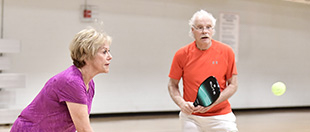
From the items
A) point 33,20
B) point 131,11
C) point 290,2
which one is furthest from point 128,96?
point 290,2

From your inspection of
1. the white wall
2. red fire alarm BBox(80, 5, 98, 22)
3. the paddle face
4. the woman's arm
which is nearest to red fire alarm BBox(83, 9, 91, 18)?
red fire alarm BBox(80, 5, 98, 22)

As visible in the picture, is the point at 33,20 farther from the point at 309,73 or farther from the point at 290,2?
the point at 309,73

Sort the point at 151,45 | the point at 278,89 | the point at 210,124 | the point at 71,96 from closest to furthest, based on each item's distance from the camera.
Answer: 1. the point at 71,96
2. the point at 210,124
3. the point at 278,89
4. the point at 151,45

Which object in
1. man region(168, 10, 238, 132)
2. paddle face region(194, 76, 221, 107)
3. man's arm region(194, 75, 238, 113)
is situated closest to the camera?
paddle face region(194, 76, 221, 107)

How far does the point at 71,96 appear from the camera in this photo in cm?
179

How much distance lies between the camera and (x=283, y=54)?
8.63m

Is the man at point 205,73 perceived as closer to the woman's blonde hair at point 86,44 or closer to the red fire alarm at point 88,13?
the woman's blonde hair at point 86,44

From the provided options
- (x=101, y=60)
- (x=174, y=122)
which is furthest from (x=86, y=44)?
(x=174, y=122)

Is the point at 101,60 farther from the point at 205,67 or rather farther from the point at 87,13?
the point at 87,13

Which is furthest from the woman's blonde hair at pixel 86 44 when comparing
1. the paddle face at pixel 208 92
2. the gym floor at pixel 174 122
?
the gym floor at pixel 174 122

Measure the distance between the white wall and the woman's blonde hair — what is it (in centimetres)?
450

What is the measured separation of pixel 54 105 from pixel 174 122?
15.9 ft

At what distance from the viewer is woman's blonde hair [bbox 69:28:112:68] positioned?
1851 mm

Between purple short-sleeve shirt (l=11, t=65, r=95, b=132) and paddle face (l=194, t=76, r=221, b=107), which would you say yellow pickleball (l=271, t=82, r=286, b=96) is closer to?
paddle face (l=194, t=76, r=221, b=107)
